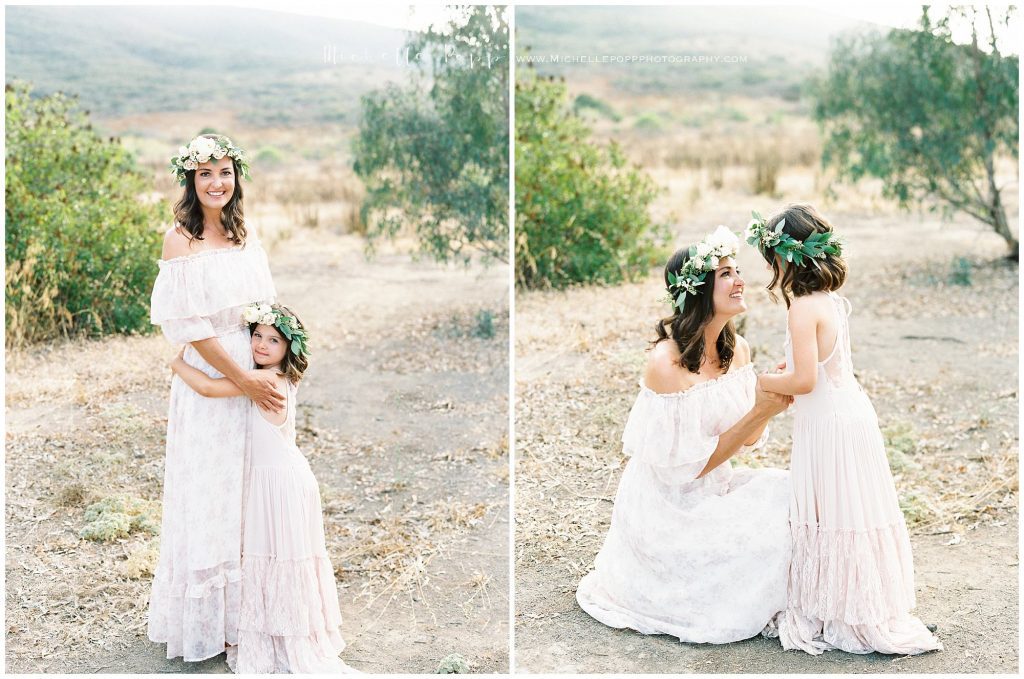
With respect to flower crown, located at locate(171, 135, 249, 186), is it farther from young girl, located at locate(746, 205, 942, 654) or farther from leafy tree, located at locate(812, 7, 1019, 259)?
leafy tree, located at locate(812, 7, 1019, 259)

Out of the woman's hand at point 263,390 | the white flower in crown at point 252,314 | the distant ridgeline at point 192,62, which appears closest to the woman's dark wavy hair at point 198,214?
the white flower in crown at point 252,314

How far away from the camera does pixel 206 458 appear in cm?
380

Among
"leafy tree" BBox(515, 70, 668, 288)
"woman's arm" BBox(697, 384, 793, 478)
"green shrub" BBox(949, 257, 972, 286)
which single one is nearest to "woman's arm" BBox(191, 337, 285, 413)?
"woman's arm" BBox(697, 384, 793, 478)

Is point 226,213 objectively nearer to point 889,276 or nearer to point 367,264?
point 367,264

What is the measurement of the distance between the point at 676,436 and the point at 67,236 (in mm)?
5034

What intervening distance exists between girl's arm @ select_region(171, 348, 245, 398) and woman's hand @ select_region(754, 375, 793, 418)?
176cm

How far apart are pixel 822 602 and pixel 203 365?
2272mm

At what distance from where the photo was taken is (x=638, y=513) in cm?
404

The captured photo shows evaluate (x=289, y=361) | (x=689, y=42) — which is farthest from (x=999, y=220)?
(x=689, y=42)

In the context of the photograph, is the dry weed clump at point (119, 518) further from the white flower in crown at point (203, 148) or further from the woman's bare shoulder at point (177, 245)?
the white flower in crown at point (203, 148)

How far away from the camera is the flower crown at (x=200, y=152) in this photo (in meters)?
3.75

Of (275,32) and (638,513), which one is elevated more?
(275,32)

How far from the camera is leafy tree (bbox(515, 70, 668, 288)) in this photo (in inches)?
332

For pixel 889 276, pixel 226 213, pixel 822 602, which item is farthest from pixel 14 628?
pixel 889 276
